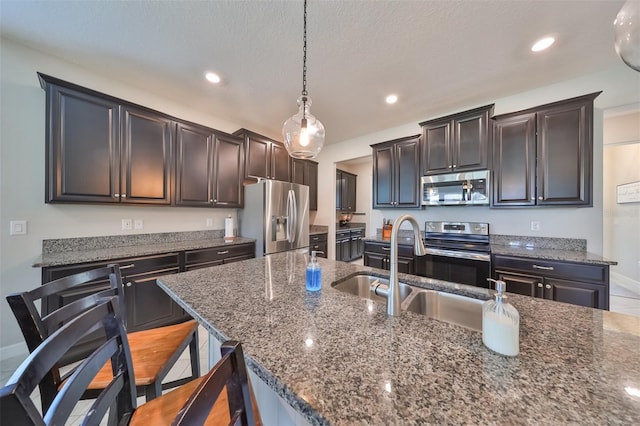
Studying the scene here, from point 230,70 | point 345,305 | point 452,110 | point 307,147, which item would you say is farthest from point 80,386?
point 452,110

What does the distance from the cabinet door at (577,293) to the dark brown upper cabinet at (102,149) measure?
407 cm

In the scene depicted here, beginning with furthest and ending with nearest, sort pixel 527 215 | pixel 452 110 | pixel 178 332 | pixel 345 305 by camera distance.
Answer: pixel 452 110 → pixel 527 215 → pixel 178 332 → pixel 345 305

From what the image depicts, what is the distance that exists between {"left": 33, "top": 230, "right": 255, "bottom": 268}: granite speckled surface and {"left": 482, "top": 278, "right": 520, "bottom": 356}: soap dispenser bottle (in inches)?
106

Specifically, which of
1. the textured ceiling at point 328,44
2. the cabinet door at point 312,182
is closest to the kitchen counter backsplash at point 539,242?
the textured ceiling at point 328,44

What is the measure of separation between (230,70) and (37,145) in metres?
1.92

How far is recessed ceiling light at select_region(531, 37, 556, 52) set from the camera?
188 centimetres

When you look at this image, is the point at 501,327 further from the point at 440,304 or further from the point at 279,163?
the point at 279,163

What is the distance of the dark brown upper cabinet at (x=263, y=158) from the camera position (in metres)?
3.35

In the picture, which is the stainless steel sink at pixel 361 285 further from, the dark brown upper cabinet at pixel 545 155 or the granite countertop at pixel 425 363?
the dark brown upper cabinet at pixel 545 155

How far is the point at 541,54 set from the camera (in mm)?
2053

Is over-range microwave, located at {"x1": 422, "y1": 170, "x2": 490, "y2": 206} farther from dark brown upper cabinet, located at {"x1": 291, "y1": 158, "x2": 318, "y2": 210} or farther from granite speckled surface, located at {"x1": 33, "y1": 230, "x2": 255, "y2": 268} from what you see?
granite speckled surface, located at {"x1": 33, "y1": 230, "x2": 255, "y2": 268}

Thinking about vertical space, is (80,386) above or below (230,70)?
below

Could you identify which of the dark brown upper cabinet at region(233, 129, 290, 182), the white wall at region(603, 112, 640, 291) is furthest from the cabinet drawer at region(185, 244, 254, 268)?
the white wall at region(603, 112, 640, 291)

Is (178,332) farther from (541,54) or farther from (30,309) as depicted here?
(541,54)
